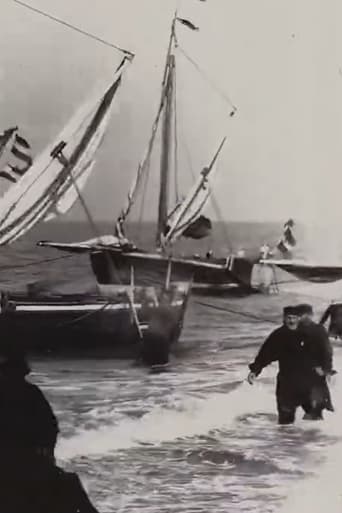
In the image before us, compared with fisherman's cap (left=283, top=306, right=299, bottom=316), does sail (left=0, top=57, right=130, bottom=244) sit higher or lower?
higher

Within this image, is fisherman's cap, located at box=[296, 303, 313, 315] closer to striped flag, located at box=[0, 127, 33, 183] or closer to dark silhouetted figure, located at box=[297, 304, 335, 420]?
dark silhouetted figure, located at box=[297, 304, 335, 420]

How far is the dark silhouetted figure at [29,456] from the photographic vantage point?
51.1 inches

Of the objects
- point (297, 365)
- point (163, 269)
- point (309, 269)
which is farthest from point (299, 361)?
point (163, 269)

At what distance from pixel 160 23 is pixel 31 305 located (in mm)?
535

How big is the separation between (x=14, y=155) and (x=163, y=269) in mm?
321

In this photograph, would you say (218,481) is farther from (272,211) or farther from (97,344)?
(272,211)

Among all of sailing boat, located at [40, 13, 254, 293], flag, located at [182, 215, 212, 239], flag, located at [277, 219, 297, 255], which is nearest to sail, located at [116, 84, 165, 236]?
sailing boat, located at [40, 13, 254, 293]

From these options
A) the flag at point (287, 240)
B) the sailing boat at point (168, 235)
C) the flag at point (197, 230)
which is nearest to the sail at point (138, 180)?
the sailing boat at point (168, 235)

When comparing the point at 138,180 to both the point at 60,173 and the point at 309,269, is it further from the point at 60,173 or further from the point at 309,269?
the point at 309,269

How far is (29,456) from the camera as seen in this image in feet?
4.30

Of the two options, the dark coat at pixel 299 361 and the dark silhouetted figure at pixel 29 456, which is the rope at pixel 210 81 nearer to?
the dark coat at pixel 299 361

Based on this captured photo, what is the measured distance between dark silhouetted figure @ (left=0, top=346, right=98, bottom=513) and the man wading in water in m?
0.35

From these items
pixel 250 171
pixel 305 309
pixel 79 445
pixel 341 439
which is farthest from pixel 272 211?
pixel 79 445

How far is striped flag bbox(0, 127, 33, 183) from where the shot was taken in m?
1.36
